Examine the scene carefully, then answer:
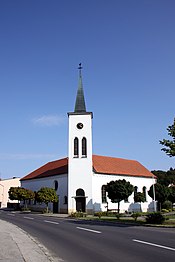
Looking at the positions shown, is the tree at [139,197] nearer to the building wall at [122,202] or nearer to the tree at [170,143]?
the building wall at [122,202]

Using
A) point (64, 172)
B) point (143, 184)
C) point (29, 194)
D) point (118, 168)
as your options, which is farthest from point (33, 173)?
point (143, 184)

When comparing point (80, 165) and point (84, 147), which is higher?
point (84, 147)

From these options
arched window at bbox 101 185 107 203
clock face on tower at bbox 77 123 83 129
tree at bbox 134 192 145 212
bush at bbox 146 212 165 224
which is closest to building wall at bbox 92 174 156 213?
arched window at bbox 101 185 107 203

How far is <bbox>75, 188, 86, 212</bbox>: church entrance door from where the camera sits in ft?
147

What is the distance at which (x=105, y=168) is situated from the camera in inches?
2004

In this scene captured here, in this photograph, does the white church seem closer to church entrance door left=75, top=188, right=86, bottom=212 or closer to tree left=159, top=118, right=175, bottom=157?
church entrance door left=75, top=188, right=86, bottom=212

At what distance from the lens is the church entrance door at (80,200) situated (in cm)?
4488

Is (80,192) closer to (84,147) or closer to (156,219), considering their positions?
(84,147)

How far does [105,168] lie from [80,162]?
22.0ft

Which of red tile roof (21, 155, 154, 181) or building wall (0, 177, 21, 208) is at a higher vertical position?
red tile roof (21, 155, 154, 181)

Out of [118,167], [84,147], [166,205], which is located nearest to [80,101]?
[84,147]

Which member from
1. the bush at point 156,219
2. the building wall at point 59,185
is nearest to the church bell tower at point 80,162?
the building wall at point 59,185

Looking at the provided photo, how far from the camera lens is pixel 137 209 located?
52.0 meters

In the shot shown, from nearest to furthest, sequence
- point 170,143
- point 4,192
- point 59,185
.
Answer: point 170,143 < point 59,185 < point 4,192
